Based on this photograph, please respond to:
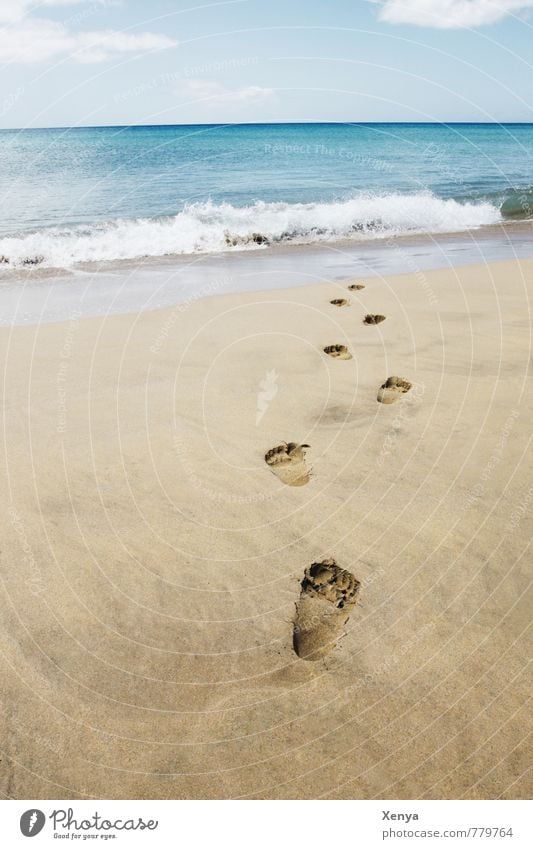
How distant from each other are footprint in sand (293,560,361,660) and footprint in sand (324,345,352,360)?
4.05 m

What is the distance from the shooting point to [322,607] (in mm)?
3881

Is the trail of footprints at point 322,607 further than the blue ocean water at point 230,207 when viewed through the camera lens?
No

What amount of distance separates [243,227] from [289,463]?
1714 cm

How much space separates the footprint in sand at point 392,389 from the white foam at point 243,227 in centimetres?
1243

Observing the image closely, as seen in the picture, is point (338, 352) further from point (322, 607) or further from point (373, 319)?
point (322, 607)

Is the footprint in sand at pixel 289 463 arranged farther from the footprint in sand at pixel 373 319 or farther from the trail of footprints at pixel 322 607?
the footprint in sand at pixel 373 319

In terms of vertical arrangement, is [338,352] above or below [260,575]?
above

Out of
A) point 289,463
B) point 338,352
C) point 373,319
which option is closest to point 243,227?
point 373,319

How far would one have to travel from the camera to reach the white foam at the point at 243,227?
56.7ft

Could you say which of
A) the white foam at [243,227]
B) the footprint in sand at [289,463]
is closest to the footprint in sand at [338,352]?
the footprint in sand at [289,463]

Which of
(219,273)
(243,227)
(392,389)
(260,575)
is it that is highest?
(243,227)

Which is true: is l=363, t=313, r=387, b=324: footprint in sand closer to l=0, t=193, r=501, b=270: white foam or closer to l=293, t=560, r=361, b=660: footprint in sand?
l=293, t=560, r=361, b=660: footprint in sand
